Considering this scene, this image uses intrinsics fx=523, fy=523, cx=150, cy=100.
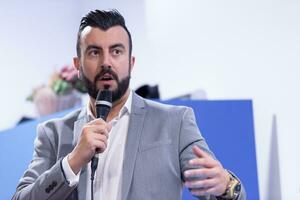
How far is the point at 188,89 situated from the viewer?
2.50 m

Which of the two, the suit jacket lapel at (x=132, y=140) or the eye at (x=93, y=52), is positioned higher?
the eye at (x=93, y=52)

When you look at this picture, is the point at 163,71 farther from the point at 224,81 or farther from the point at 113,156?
the point at 113,156

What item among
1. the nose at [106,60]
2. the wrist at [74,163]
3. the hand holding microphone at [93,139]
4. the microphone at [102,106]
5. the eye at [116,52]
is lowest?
the wrist at [74,163]

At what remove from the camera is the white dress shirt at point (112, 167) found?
4.30 feet

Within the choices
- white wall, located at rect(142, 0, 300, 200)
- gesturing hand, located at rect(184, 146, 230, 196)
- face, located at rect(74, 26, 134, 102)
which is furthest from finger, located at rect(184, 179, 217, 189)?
white wall, located at rect(142, 0, 300, 200)

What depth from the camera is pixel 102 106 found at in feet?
4.05

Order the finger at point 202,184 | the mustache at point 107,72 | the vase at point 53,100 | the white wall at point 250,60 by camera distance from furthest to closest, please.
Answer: the vase at point 53,100, the white wall at point 250,60, the mustache at point 107,72, the finger at point 202,184

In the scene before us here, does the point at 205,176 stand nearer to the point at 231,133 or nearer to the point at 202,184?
the point at 202,184

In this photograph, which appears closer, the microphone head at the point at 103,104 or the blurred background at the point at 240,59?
the microphone head at the point at 103,104

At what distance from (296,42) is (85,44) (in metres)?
0.79

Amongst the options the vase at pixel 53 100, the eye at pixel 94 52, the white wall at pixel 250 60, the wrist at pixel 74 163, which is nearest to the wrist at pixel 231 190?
the wrist at pixel 74 163

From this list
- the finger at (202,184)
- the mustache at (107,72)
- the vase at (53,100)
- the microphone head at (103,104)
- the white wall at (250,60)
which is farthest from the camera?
the vase at (53,100)

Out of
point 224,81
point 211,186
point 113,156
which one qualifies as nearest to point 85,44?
point 113,156

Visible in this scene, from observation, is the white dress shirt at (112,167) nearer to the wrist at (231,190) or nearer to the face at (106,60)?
the face at (106,60)
